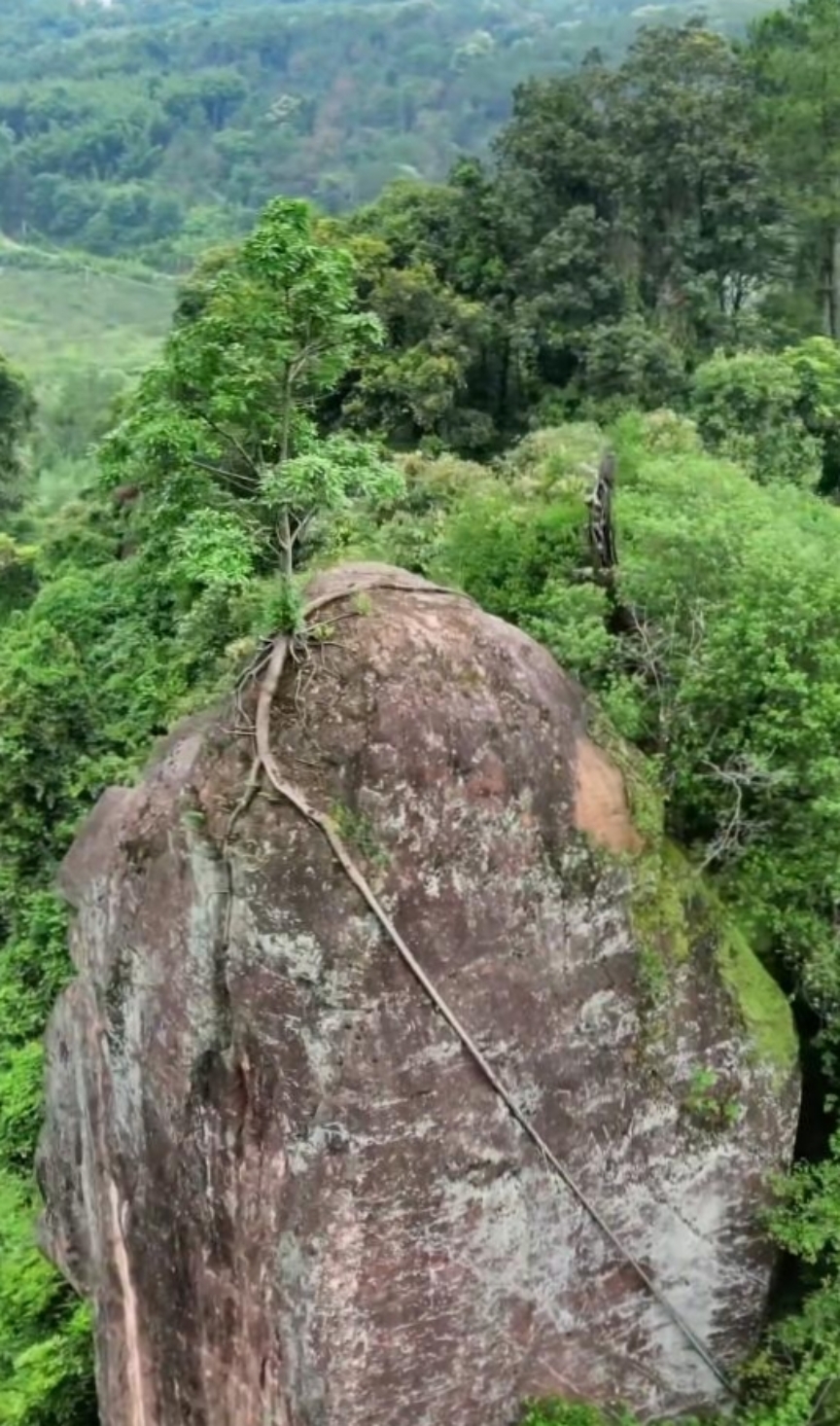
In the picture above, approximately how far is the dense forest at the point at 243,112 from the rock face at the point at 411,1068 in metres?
82.7

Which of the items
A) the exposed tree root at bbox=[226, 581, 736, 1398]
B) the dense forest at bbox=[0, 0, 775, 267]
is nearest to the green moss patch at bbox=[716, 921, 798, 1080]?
the exposed tree root at bbox=[226, 581, 736, 1398]

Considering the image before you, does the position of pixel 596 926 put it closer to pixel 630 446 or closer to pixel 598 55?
pixel 630 446

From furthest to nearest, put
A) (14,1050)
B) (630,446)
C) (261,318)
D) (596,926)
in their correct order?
(630,446) → (14,1050) → (596,926) → (261,318)

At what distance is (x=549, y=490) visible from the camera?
12352 millimetres

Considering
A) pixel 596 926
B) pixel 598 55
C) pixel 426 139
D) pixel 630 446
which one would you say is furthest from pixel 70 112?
pixel 596 926

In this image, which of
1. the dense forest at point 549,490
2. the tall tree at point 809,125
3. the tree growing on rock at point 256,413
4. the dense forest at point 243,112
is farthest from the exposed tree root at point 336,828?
the dense forest at point 243,112

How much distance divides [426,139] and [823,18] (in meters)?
81.1

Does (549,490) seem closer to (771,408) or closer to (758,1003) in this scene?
(758,1003)

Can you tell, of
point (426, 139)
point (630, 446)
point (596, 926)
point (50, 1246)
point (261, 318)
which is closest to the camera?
point (261, 318)

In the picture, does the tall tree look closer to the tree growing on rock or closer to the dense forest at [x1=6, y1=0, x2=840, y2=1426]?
the dense forest at [x1=6, y1=0, x2=840, y2=1426]

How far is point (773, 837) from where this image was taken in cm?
920

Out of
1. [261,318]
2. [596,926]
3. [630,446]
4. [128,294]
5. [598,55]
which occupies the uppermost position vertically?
[598,55]

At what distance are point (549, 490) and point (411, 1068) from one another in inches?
256

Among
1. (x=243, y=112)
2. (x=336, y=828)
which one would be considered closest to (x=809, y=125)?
(x=336, y=828)
